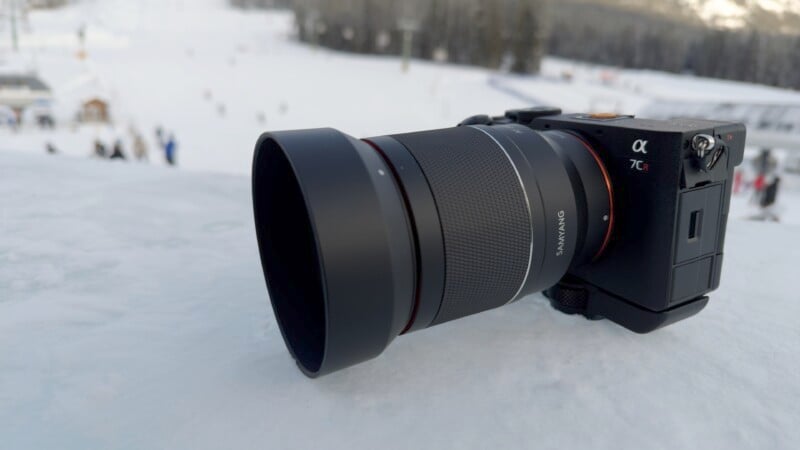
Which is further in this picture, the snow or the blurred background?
the blurred background

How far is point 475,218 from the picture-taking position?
3.91 ft

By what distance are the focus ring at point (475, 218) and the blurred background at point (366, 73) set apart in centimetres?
254

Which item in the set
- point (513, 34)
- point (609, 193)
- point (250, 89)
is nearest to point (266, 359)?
point (609, 193)

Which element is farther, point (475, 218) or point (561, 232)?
point (561, 232)

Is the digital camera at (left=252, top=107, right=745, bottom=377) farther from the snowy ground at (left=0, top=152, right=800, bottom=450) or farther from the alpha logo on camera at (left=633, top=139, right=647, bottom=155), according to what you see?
the snowy ground at (left=0, top=152, right=800, bottom=450)

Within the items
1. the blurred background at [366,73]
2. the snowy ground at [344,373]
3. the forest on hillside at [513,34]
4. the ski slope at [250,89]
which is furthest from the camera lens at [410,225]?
the forest on hillside at [513,34]

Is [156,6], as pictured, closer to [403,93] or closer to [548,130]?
[403,93]

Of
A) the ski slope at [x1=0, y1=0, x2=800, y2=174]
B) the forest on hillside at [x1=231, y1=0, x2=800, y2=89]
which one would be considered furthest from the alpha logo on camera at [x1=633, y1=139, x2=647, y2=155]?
the forest on hillside at [x1=231, y1=0, x2=800, y2=89]

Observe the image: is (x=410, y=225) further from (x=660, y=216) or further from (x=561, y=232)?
(x=660, y=216)

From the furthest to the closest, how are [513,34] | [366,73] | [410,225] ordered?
[513,34] < [366,73] < [410,225]

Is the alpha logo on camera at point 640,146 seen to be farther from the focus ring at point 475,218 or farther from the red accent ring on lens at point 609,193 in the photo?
the focus ring at point 475,218

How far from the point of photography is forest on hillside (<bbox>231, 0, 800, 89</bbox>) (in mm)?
34781

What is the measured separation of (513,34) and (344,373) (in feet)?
126

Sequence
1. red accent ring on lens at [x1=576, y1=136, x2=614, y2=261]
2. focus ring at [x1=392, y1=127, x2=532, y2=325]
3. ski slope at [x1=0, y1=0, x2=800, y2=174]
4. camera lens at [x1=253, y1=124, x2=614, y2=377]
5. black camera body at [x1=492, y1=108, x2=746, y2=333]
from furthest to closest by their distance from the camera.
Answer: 1. ski slope at [x1=0, y1=0, x2=800, y2=174]
2. red accent ring on lens at [x1=576, y1=136, x2=614, y2=261]
3. black camera body at [x1=492, y1=108, x2=746, y2=333]
4. focus ring at [x1=392, y1=127, x2=532, y2=325]
5. camera lens at [x1=253, y1=124, x2=614, y2=377]
